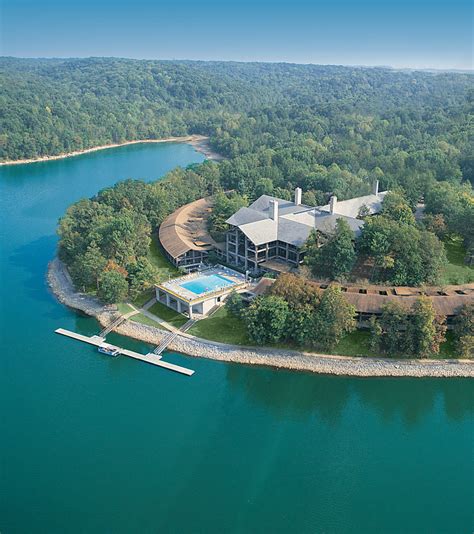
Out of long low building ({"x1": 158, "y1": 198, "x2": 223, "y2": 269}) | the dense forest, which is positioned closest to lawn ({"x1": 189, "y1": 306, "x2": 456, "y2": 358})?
the dense forest

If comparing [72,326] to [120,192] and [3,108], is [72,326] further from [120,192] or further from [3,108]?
[3,108]

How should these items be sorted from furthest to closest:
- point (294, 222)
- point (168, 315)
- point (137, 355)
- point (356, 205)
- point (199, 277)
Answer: point (356, 205), point (294, 222), point (199, 277), point (168, 315), point (137, 355)

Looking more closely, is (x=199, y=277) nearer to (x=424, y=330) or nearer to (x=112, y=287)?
(x=112, y=287)

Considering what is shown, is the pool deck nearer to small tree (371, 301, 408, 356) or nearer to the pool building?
the pool building

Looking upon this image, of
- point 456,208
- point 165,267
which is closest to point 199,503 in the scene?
point 165,267

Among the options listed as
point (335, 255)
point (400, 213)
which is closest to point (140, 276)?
point (335, 255)
